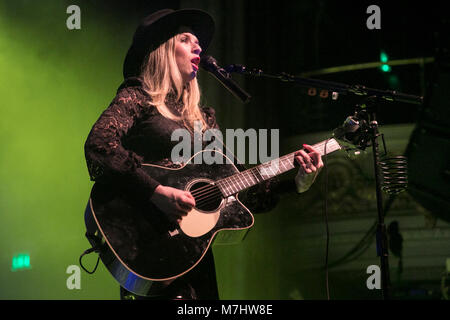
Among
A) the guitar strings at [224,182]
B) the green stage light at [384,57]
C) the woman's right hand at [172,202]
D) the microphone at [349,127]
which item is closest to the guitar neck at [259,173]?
the guitar strings at [224,182]

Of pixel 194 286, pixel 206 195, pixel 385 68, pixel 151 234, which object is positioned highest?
pixel 385 68

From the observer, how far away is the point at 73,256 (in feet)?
11.7

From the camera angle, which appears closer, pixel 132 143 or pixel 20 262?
pixel 132 143

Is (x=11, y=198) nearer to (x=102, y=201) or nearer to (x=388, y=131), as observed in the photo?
(x=102, y=201)

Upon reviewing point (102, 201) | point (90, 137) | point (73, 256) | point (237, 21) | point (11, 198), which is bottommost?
point (73, 256)

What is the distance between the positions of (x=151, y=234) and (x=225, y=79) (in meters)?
0.83

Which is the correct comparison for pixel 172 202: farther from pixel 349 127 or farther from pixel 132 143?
pixel 349 127

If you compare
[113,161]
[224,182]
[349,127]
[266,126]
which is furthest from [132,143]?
[266,126]

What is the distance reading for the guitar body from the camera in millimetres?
2240

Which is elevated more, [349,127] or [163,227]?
[349,127]

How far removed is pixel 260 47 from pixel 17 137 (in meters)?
2.52

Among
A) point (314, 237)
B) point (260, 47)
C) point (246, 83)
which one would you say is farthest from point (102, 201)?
point (314, 237)

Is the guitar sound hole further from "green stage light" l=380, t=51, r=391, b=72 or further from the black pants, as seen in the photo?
"green stage light" l=380, t=51, r=391, b=72

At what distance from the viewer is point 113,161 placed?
2.33 m
